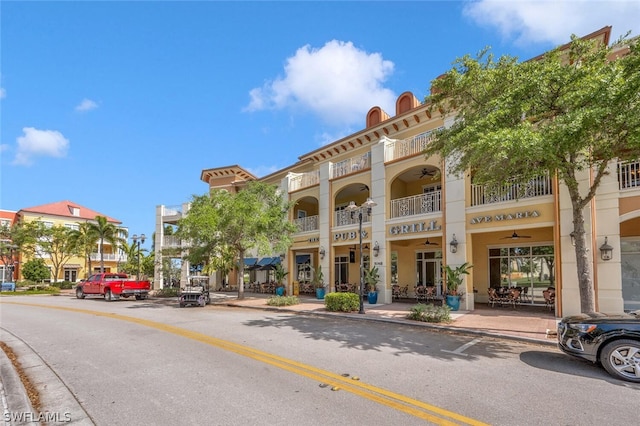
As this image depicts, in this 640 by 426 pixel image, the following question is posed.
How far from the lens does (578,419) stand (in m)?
4.68

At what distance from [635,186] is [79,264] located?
6423 centimetres

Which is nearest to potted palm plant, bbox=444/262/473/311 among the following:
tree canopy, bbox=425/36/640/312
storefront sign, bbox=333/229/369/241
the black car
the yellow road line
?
tree canopy, bbox=425/36/640/312

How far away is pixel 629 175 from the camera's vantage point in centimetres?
1241

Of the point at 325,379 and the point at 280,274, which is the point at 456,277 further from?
the point at 280,274

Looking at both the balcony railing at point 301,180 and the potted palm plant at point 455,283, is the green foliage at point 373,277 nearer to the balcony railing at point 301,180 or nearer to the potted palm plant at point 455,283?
the potted palm plant at point 455,283

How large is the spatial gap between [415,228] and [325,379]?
12.4m

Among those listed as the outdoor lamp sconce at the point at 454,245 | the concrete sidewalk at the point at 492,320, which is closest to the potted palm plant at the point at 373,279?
the concrete sidewalk at the point at 492,320

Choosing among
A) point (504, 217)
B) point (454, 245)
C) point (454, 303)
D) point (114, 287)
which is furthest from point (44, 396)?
point (114, 287)

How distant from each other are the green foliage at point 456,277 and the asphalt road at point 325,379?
4.98 meters

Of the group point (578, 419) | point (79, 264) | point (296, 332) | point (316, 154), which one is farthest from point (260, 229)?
point (79, 264)

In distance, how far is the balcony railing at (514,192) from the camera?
13828 mm

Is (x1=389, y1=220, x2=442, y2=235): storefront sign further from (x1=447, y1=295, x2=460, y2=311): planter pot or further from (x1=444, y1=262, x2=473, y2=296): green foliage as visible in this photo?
(x1=447, y1=295, x2=460, y2=311): planter pot

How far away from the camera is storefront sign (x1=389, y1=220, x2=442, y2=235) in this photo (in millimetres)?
16884

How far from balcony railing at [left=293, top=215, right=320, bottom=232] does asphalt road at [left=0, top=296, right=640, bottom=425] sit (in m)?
13.3
